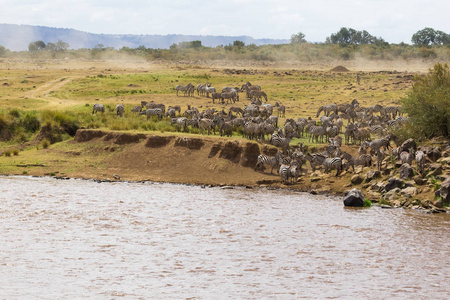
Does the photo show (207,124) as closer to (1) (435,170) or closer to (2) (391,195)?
(2) (391,195)

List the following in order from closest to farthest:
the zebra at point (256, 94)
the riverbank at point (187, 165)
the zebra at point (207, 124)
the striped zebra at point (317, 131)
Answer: the riverbank at point (187, 165)
the striped zebra at point (317, 131)
the zebra at point (207, 124)
the zebra at point (256, 94)

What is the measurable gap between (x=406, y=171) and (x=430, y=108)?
182 inches

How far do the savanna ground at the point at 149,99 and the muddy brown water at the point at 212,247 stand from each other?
119 inches

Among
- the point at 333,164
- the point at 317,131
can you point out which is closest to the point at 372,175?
the point at 333,164

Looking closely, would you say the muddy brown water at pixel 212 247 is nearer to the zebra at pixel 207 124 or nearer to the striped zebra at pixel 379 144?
the striped zebra at pixel 379 144

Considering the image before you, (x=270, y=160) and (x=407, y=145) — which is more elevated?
(x=407, y=145)

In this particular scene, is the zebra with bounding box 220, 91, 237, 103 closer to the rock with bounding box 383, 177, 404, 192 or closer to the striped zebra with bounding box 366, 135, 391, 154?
the striped zebra with bounding box 366, 135, 391, 154

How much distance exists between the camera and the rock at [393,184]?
24031 millimetres

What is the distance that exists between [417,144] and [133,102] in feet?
73.6

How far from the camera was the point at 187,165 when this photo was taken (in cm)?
2880

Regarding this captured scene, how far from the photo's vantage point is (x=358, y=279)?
582 inches

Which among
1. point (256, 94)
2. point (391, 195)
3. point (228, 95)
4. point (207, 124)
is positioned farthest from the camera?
point (256, 94)

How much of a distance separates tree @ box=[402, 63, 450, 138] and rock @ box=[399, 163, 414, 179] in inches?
143

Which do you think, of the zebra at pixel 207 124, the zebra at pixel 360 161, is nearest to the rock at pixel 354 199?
the zebra at pixel 360 161
